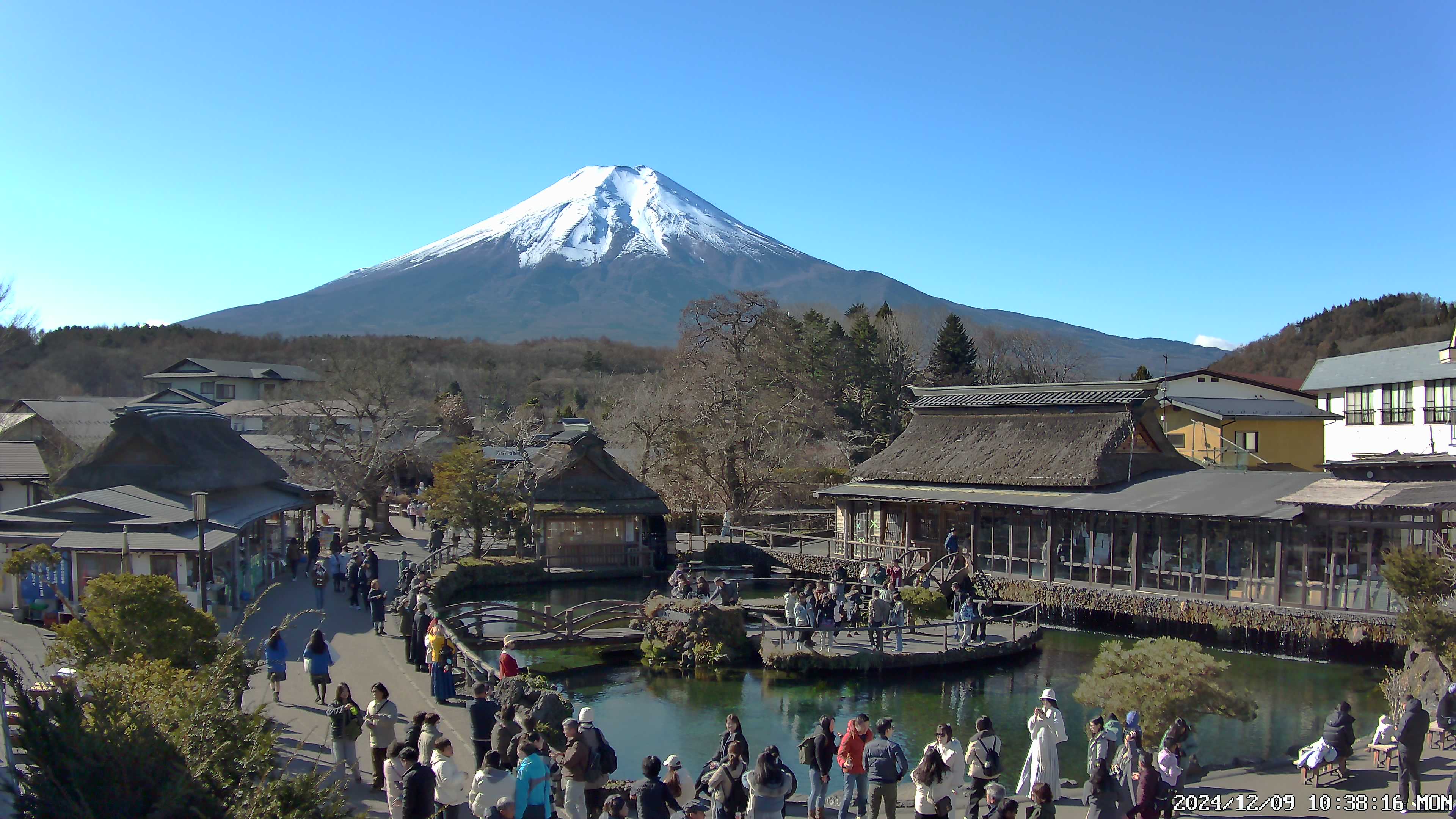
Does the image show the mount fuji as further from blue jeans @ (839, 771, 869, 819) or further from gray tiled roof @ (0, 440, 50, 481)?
blue jeans @ (839, 771, 869, 819)

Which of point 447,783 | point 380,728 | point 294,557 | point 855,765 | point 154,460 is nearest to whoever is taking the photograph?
point 447,783

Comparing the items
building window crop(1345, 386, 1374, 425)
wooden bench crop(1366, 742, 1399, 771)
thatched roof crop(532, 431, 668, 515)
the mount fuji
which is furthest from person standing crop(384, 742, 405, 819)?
the mount fuji

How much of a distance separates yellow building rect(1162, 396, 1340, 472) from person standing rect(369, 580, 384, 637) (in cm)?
3060

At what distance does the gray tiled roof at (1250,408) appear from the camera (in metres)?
38.2

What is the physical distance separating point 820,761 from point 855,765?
1.17 feet

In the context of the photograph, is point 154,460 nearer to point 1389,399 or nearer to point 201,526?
point 201,526

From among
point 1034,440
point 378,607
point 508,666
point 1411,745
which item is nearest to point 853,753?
point 1411,745

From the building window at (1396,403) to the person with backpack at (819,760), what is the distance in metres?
37.3

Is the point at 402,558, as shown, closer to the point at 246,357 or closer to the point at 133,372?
the point at 133,372

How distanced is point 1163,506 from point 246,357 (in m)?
87.6

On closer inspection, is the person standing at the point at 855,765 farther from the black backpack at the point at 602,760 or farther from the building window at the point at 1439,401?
the building window at the point at 1439,401

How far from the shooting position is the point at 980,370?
64.0 meters

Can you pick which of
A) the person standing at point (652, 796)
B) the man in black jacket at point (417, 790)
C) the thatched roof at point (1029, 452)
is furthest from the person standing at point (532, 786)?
the thatched roof at point (1029, 452)

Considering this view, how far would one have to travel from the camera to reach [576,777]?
8.65 meters
